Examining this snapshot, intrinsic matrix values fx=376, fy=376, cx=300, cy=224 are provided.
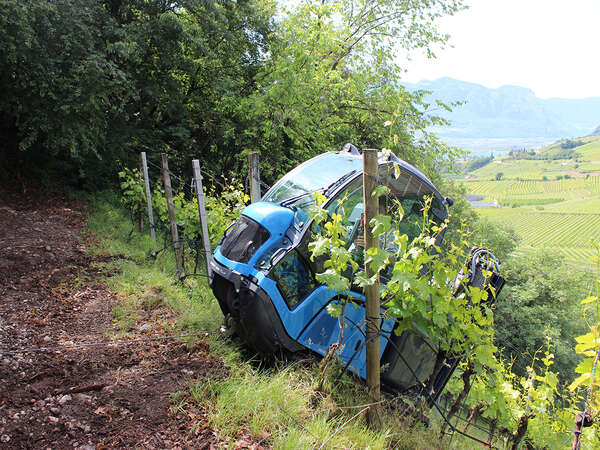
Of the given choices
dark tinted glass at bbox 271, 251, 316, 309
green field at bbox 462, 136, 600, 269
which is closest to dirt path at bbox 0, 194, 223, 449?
dark tinted glass at bbox 271, 251, 316, 309

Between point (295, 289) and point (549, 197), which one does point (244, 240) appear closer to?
point (295, 289)

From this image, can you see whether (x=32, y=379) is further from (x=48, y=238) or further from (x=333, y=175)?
(x=48, y=238)

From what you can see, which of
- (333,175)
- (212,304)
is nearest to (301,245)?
(333,175)

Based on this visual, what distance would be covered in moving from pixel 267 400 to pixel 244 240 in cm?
149

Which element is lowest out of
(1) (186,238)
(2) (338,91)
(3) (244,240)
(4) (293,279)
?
(1) (186,238)

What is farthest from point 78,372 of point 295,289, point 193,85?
point 193,85

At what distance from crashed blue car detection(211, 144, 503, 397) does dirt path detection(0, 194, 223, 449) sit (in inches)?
25.7

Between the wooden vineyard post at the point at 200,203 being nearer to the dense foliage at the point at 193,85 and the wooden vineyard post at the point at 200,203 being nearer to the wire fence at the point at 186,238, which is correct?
the wire fence at the point at 186,238

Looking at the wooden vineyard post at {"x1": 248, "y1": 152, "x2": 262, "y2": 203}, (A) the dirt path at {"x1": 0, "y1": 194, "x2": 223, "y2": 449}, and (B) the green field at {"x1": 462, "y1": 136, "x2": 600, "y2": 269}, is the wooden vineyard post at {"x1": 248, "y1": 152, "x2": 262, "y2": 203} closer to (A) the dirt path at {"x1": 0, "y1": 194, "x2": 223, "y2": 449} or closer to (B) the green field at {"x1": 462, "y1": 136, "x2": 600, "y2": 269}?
(A) the dirt path at {"x1": 0, "y1": 194, "x2": 223, "y2": 449}

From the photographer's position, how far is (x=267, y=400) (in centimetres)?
292

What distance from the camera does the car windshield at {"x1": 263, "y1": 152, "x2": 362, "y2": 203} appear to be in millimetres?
4250

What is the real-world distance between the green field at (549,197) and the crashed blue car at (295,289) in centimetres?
3183

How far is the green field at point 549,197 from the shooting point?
205ft

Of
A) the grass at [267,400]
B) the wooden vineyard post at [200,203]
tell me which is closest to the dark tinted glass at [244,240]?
the grass at [267,400]
